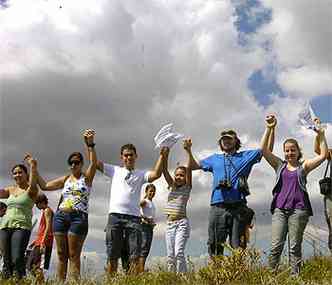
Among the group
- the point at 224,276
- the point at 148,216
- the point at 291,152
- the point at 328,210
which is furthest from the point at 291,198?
the point at 148,216

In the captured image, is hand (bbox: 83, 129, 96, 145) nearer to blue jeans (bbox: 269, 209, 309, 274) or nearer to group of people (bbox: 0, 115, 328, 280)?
group of people (bbox: 0, 115, 328, 280)

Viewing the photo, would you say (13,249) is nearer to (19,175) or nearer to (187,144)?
(19,175)

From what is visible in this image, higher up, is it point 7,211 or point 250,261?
point 7,211

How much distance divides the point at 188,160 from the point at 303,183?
1.55 metres

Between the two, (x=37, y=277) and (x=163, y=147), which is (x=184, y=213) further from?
(x=37, y=277)

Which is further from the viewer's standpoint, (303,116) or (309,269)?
(303,116)

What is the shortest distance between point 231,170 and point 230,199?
15.4 inches

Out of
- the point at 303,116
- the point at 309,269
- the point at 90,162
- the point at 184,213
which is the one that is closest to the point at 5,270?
the point at 90,162

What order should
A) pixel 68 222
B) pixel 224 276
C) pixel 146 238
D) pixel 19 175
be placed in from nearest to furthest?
pixel 224 276, pixel 68 222, pixel 19 175, pixel 146 238

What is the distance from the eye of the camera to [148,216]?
388 inches

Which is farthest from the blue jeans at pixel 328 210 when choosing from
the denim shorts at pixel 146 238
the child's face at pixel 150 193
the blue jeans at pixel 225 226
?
the child's face at pixel 150 193

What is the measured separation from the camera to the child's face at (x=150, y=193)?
10.2 metres

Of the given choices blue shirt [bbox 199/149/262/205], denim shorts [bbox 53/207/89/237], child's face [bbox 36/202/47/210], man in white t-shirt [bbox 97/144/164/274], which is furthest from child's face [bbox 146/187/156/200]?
denim shorts [bbox 53/207/89/237]

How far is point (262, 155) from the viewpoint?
7.51 meters
